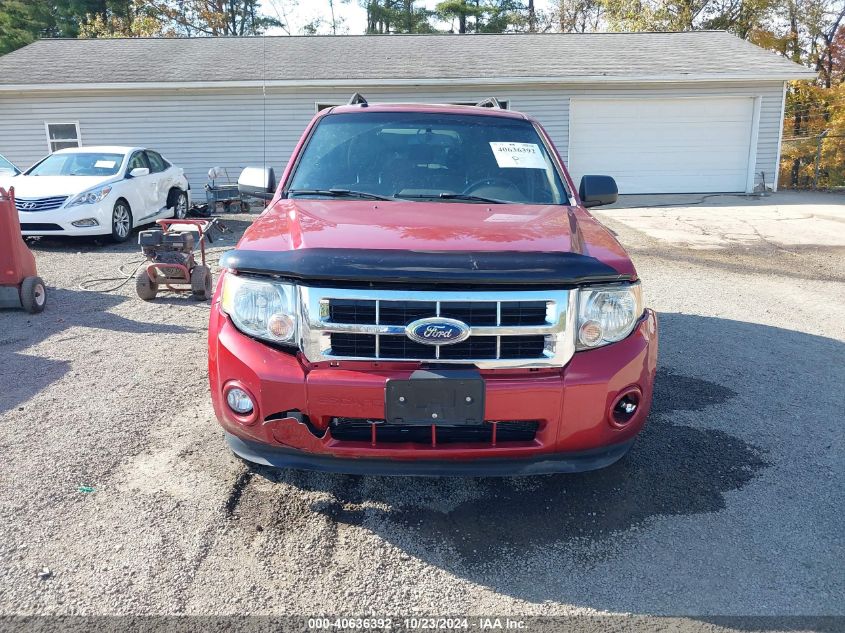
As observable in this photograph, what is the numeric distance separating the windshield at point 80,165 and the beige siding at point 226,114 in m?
6.06

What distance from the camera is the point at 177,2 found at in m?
36.4

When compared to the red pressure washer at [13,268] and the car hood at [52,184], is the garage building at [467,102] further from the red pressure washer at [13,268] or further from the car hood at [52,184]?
the red pressure washer at [13,268]

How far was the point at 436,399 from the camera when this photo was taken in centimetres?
269

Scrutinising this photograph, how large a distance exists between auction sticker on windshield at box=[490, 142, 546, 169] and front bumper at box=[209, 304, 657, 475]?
1.74 metres

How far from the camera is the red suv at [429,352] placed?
272cm

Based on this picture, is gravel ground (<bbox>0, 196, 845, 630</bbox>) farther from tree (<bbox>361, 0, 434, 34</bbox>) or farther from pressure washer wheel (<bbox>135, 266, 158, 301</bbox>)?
tree (<bbox>361, 0, 434, 34</bbox>)

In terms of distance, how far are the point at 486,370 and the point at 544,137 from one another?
2.29 metres

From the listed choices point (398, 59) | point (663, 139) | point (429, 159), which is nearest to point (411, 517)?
point (429, 159)

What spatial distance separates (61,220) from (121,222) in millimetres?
984

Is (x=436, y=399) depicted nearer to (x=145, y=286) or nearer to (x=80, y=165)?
(x=145, y=286)

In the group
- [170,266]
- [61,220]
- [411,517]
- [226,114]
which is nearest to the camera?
[411,517]

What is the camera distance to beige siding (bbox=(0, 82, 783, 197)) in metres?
17.2

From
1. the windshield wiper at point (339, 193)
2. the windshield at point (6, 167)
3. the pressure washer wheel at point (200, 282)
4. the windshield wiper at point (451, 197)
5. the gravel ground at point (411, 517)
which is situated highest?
the windshield wiper at point (339, 193)

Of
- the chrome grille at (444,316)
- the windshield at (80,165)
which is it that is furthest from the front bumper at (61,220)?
the chrome grille at (444,316)
